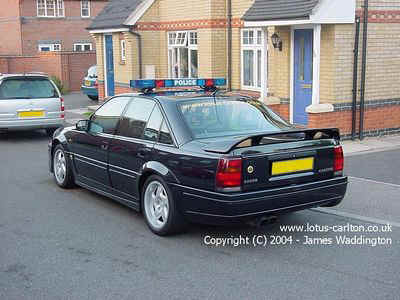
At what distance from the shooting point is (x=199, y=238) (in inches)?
251

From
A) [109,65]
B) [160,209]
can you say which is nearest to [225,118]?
[160,209]

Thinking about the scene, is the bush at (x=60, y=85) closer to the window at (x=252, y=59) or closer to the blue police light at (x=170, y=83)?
the window at (x=252, y=59)

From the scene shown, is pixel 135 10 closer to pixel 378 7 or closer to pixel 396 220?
pixel 378 7

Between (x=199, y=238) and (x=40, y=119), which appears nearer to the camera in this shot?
(x=199, y=238)

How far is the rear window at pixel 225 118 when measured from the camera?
6489mm

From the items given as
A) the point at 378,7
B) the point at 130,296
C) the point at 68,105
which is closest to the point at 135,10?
the point at 68,105

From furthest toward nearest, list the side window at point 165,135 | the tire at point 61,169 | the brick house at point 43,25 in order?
the brick house at point 43,25 < the tire at point 61,169 < the side window at point 165,135

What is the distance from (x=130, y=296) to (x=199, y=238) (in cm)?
164

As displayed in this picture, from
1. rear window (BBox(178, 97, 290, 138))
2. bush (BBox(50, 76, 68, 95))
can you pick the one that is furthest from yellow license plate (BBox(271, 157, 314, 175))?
bush (BBox(50, 76, 68, 95))

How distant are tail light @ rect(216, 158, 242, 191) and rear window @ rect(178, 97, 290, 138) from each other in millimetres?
754

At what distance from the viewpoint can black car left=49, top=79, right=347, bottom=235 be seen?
18.9 feet

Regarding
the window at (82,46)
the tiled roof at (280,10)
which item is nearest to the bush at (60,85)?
the window at (82,46)

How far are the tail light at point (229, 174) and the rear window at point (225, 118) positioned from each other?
754 mm

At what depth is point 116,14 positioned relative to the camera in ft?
68.9
